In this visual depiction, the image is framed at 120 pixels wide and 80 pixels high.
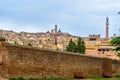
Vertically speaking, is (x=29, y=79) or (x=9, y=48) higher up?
(x=9, y=48)

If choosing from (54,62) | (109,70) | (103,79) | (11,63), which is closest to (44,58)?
(54,62)

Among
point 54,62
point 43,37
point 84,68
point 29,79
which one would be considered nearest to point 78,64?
point 84,68

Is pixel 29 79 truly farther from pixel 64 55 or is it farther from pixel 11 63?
pixel 64 55

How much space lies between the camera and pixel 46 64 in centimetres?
2948

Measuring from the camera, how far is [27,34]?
509ft

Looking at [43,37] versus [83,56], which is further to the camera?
[43,37]

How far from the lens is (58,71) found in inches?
1204

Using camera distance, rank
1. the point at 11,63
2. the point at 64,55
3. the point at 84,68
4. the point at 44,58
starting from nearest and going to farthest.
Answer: the point at 11,63 < the point at 44,58 < the point at 64,55 < the point at 84,68

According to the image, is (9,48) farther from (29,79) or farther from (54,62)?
(54,62)

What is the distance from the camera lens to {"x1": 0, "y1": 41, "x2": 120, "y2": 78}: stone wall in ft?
87.8

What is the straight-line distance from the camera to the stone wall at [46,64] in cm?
2677

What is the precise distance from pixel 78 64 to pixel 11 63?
291 inches

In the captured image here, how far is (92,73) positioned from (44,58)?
6.25 meters

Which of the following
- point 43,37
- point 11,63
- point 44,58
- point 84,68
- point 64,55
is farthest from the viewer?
point 43,37
